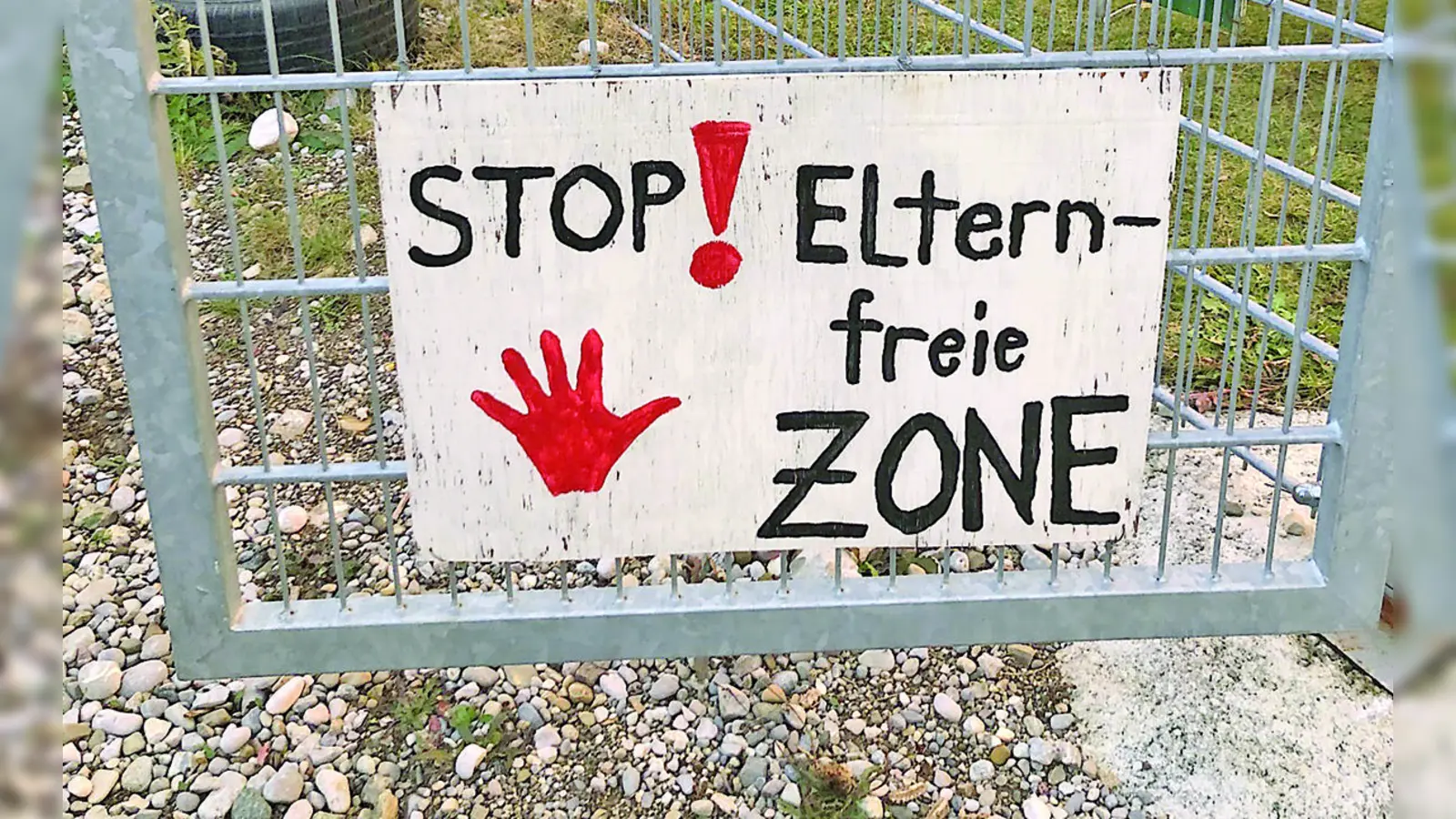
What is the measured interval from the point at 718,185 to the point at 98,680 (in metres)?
1.59

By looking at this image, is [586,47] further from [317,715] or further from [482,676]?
[317,715]

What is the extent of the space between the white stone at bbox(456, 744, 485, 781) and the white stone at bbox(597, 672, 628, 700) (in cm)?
26

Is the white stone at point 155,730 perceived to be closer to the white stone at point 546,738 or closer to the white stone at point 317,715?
the white stone at point 317,715

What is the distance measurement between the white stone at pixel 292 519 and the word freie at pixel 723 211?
4.48 feet

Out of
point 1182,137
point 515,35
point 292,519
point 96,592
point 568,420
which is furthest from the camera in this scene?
point 515,35

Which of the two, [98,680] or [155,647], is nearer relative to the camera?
[98,680]

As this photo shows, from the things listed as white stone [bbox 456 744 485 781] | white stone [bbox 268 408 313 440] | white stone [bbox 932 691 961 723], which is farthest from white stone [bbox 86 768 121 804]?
white stone [bbox 932 691 961 723]

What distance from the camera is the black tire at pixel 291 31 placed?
4.69 m

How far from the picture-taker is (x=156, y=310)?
1.74 meters

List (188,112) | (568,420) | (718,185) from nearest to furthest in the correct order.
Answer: (718,185) → (568,420) → (188,112)

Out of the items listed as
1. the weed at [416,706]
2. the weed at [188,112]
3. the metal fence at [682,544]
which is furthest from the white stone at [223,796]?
the weed at [188,112]

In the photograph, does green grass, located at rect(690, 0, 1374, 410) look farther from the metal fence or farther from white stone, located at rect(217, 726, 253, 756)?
white stone, located at rect(217, 726, 253, 756)

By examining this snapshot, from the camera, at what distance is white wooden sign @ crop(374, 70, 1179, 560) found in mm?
1703

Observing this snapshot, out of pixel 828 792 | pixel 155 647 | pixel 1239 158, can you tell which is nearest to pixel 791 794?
pixel 828 792
